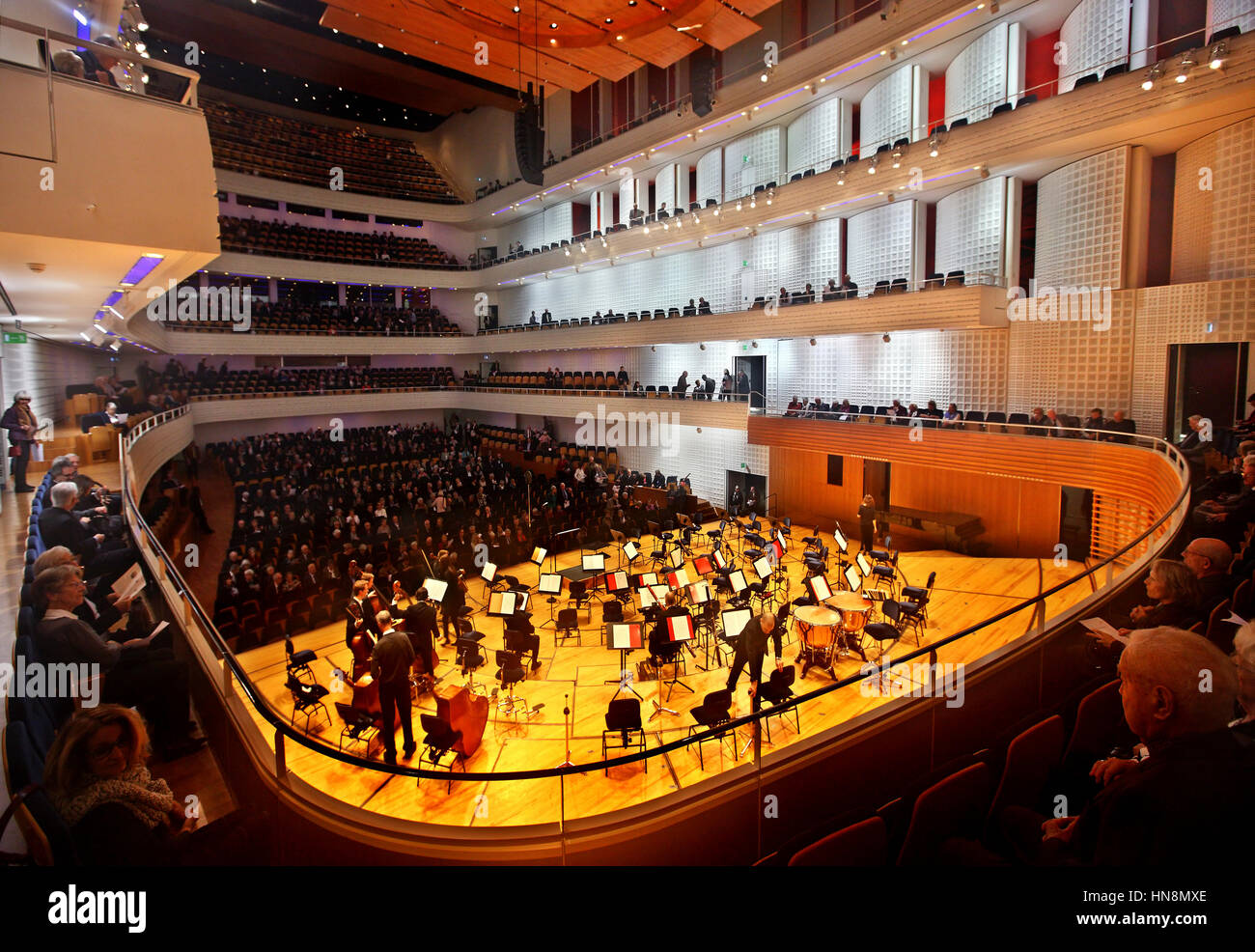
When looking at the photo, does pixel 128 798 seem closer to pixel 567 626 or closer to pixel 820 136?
pixel 567 626

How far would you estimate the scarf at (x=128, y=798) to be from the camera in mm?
2545

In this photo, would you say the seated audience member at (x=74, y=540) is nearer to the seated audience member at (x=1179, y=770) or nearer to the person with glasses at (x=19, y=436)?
the person with glasses at (x=19, y=436)

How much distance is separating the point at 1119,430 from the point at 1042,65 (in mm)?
8087

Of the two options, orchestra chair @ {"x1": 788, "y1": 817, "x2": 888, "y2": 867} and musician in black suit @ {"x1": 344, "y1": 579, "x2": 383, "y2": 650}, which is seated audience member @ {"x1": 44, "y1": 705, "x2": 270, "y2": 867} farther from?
musician in black suit @ {"x1": 344, "y1": 579, "x2": 383, "y2": 650}

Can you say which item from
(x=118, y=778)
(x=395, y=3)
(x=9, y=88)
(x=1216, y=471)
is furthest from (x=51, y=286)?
(x=395, y=3)

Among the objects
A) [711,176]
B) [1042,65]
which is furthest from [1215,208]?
[711,176]

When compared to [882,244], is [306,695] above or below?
below

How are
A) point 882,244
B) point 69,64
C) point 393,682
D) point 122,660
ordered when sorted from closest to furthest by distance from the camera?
point 122,660
point 69,64
point 393,682
point 882,244

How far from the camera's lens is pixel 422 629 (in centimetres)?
736

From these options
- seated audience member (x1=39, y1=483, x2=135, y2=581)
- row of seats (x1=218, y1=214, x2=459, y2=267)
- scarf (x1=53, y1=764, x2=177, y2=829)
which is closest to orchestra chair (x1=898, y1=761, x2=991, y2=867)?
scarf (x1=53, y1=764, x2=177, y2=829)

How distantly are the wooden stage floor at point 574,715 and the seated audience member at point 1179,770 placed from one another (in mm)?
2293

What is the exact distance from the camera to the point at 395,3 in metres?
17.2

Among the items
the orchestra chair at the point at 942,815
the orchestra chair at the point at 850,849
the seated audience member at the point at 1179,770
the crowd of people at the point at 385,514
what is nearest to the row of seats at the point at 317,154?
the crowd of people at the point at 385,514
